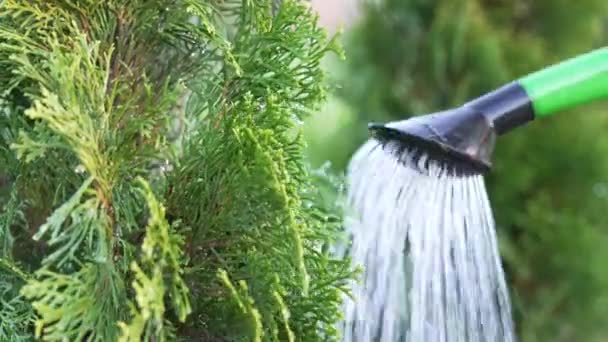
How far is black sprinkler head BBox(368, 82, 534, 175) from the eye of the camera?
3.11 feet

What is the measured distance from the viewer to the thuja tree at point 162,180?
77 cm

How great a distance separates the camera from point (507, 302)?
40.5 inches

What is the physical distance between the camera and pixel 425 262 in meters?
1.02

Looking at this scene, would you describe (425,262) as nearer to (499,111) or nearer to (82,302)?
(499,111)

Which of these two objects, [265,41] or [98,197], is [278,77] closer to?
[265,41]

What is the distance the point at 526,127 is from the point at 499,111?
1305 millimetres

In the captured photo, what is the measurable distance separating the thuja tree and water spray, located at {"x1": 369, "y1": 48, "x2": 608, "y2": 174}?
0.13m

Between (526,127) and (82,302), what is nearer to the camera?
(82,302)

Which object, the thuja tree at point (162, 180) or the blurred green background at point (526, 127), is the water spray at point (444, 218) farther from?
the blurred green background at point (526, 127)

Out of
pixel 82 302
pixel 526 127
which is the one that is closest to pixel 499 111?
pixel 82 302

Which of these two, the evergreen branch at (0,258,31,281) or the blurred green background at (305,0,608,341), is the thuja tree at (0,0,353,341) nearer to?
the evergreen branch at (0,258,31,281)

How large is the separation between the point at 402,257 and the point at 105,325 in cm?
41

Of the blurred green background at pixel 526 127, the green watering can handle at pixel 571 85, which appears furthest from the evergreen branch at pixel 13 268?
the blurred green background at pixel 526 127

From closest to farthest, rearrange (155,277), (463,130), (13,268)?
1. (155,277)
2. (13,268)
3. (463,130)
